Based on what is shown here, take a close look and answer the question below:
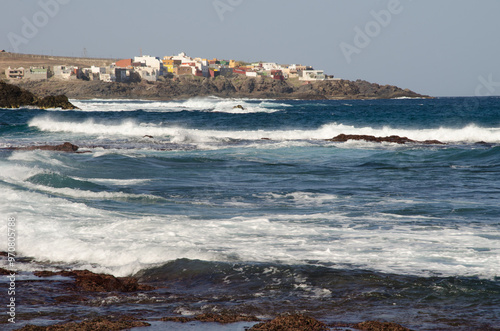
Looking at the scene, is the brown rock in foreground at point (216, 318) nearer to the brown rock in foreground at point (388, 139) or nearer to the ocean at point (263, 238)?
the ocean at point (263, 238)

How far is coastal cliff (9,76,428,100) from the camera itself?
150 m

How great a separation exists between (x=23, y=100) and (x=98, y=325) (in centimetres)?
6488

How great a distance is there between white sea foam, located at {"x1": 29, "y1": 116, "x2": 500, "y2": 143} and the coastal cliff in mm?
110956

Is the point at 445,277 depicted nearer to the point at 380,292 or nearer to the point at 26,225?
the point at 380,292

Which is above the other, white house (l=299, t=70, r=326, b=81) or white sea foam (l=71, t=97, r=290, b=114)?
white house (l=299, t=70, r=326, b=81)

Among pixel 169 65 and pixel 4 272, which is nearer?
pixel 4 272

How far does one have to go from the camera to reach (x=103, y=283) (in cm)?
593

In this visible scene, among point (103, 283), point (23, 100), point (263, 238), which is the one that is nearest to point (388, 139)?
point (263, 238)

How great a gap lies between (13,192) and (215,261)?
6225 millimetres

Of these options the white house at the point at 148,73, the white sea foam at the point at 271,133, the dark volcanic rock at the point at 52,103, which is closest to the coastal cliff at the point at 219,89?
the white house at the point at 148,73

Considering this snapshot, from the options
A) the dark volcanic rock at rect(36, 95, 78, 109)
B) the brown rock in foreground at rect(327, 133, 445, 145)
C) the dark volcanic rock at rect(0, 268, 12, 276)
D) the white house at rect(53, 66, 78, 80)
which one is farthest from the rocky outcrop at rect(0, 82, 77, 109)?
the white house at rect(53, 66, 78, 80)

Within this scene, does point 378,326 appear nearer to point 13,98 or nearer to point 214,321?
point 214,321

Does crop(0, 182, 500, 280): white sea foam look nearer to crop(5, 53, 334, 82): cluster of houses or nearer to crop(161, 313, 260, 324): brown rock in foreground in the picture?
crop(161, 313, 260, 324): brown rock in foreground

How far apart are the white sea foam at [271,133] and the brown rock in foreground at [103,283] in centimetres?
2390
